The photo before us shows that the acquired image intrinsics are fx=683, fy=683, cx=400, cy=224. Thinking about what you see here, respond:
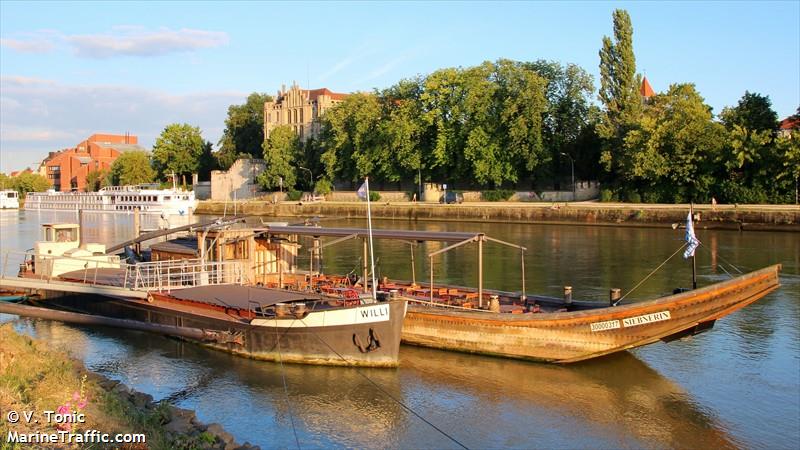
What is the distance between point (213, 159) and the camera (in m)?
125

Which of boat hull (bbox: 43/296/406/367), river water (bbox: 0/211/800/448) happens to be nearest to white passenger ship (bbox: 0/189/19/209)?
river water (bbox: 0/211/800/448)

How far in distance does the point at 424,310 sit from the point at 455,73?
66.1m

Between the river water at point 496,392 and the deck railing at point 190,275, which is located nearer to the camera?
the river water at point 496,392

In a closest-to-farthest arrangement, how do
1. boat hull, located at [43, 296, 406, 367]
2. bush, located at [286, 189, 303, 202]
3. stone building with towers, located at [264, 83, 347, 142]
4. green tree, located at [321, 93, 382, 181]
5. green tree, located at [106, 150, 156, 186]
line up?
boat hull, located at [43, 296, 406, 367] < green tree, located at [321, 93, 382, 181] < bush, located at [286, 189, 303, 202] < stone building with towers, located at [264, 83, 347, 142] < green tree, located at [106, 150, 156, 186]

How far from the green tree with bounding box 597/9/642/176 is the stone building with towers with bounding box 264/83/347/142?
173 feet

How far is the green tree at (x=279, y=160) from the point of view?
334 feet

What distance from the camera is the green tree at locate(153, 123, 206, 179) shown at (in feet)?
391

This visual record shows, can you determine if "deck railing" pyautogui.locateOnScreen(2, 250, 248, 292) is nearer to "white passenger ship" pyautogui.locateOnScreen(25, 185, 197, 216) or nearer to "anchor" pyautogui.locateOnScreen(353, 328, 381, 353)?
"anchor" pyautogui.locateOnScreen(353, 328, 381, 353)

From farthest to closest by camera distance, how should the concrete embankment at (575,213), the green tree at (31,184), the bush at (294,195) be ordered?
the green tree at (31,184), the bush at (294,195), the concrete embankment at (575,213)

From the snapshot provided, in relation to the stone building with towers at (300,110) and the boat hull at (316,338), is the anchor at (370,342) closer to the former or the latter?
the boat hull at (316,338)

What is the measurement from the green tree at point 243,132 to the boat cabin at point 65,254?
93836 millimetres

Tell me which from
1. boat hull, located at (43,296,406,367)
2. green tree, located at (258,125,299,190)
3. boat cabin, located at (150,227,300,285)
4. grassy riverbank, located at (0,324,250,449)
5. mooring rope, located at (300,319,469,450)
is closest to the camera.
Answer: grassy riverbank, located at (0,324,250,449)

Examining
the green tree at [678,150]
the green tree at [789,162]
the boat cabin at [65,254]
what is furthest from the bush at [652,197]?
the boat cabin at [65,254]

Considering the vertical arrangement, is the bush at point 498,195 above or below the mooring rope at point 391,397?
above
